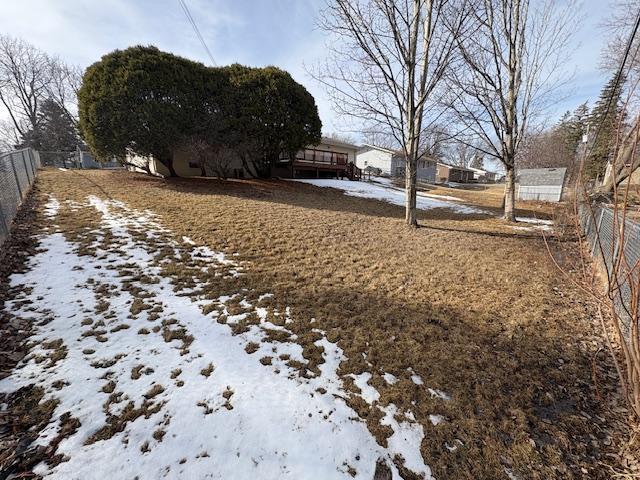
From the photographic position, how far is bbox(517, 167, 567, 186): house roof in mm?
19375

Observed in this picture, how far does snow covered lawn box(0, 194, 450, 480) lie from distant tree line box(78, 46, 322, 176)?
9.82 metres

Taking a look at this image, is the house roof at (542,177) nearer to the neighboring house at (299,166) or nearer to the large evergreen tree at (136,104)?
the neighboring house at (299,166)

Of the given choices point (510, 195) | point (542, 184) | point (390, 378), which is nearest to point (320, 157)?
point (510, 195)

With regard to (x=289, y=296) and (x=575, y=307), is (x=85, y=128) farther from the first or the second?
(x=575, y=307)

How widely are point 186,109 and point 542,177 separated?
77.1 feet

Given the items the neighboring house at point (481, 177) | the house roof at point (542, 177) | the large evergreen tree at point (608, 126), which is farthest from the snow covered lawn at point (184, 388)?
the neighboring house at point (481, 177)

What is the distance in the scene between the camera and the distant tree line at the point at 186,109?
39.0 ft

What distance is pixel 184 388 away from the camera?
270cm

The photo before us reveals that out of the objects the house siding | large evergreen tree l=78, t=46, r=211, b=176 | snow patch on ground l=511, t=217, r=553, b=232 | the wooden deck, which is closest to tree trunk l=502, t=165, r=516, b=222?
snow patch on ground l=511, t=217, r=553, b=232

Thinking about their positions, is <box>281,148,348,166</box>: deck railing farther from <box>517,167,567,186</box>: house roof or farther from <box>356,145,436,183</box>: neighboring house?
<box>517,167,567,186</box>: house roof

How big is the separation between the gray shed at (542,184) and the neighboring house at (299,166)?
12983mm

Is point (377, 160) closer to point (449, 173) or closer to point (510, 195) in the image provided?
point (449, 173)

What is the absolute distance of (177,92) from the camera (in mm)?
12930

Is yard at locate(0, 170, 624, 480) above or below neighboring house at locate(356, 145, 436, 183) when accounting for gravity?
below
